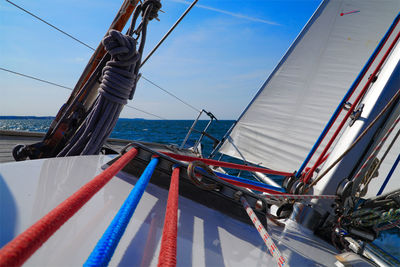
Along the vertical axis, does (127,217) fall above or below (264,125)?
below

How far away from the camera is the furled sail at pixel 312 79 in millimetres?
2785

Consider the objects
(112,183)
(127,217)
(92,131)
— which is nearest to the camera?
(127,217)

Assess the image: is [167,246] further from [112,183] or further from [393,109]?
[393,109]

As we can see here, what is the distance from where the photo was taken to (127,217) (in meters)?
0.54

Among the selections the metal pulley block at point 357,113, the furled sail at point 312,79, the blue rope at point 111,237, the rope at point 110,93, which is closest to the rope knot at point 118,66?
the rope at point 110,93

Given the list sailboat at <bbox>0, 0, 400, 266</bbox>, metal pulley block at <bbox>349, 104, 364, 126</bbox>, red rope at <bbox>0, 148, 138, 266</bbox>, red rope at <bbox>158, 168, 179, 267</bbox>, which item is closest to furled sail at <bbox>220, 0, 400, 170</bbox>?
sailboat at <bbox>0, 0, 400, 266</bbox>

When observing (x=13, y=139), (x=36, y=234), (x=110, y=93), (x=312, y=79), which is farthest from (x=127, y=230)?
(x=312, y=79)

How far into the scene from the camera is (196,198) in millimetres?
1058

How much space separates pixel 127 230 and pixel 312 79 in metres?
3.12

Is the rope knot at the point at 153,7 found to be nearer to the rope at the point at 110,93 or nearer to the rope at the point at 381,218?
the rope at the point at 110,93

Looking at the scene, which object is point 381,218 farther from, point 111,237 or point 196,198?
point 111,237

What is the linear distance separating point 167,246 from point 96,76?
1.24 m

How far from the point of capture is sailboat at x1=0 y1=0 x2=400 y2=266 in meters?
0.54

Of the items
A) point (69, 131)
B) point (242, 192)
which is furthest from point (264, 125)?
point (69, 131)
